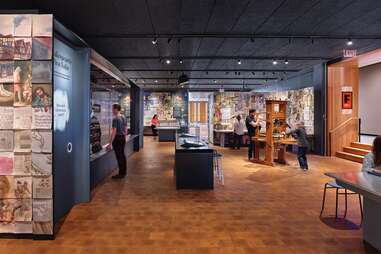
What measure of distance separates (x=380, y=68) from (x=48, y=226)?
1626cm

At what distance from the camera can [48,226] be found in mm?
3482

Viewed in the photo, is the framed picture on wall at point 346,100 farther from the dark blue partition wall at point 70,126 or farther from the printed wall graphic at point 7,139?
the printed wall graphic at point 7,139

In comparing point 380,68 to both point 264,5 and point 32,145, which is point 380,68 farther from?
point 32,145

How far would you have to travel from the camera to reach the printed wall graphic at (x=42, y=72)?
3.43 m

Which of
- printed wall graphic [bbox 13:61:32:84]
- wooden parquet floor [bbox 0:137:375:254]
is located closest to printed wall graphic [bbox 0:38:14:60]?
printed wall graphic [bbox 13:61:32:84]

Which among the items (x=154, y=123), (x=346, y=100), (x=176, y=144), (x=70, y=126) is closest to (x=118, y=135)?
(x=176, y=144)

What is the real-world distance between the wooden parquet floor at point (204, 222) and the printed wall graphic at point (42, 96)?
5.46 ft

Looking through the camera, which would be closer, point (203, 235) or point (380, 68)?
point (203, 235)

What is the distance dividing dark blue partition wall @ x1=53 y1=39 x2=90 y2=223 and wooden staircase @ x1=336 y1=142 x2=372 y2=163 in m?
8.44

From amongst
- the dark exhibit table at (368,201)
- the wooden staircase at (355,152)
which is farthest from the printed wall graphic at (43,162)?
the wooden staircase at (355,152)

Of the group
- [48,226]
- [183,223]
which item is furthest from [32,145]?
[183,223]

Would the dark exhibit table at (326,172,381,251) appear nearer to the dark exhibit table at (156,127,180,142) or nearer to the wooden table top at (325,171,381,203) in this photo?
the wooden table top at (325,171,381,203)

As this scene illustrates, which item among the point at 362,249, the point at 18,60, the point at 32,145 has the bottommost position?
the point at 362,249

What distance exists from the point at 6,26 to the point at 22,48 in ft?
1.11
